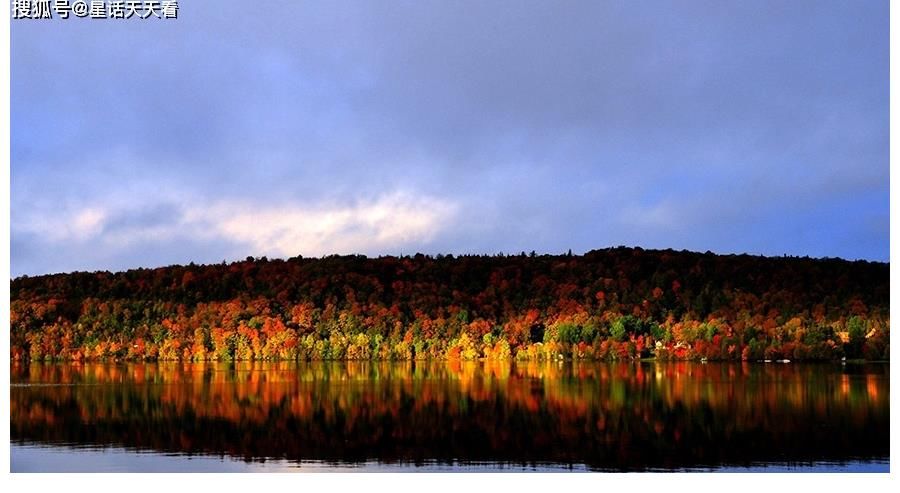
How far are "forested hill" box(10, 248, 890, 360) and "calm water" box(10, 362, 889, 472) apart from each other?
1524 centimetres

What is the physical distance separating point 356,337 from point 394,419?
34.6m

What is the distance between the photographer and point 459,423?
22641mm

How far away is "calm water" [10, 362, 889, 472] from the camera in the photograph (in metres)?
17.4

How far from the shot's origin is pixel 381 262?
6325 cm

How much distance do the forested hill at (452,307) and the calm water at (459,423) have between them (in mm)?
15241

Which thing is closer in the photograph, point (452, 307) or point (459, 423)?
point (459, 423)

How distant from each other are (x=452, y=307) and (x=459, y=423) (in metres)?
35.9

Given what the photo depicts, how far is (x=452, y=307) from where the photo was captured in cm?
5853

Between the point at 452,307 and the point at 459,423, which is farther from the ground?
the point at 452,307

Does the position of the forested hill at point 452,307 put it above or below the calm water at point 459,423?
above

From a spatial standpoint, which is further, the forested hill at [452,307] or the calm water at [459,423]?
the forested hill at [452,307]

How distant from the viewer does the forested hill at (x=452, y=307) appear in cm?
5428
